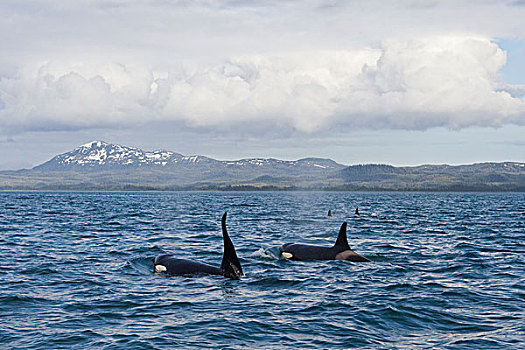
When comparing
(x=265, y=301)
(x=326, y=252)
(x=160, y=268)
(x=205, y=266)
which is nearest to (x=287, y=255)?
(x=326, y=252)

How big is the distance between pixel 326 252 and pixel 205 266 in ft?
19.0

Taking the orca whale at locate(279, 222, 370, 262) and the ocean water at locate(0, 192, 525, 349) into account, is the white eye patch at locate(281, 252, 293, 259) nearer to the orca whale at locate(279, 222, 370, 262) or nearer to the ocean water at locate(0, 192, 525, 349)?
the orca whale at locate(279, 222, 370, 262)

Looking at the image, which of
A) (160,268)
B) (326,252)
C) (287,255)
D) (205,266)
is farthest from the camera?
(287,255)

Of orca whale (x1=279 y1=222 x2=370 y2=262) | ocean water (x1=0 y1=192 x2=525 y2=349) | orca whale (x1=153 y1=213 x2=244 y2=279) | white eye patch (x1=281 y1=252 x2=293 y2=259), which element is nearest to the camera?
ocean water (x1=0 y1=192 x2=525 y2=349)

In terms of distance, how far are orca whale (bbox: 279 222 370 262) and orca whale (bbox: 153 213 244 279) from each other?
16.0 feet

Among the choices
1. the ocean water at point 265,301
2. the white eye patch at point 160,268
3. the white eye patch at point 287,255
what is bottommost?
the ocean water at point 265,301

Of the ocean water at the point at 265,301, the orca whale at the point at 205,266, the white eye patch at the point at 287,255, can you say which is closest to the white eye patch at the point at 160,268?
the orca whale at the point at 205,266

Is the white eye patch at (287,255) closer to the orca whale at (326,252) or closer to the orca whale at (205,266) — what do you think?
the orca whale at (326,252)

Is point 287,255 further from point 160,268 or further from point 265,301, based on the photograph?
point 265,301

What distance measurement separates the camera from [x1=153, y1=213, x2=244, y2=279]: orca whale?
17.0 m

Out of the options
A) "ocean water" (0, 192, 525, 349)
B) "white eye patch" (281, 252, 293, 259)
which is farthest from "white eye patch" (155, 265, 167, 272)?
"white eye patch" (281, 252, 293, 259)

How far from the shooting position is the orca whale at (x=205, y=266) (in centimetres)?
1698

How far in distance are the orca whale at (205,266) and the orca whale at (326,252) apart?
192 inches

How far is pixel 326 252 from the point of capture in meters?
22.0
